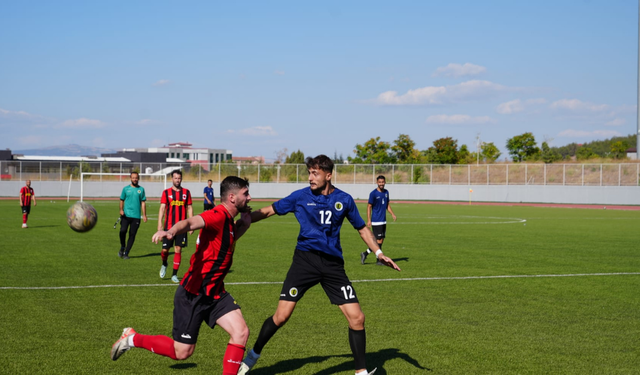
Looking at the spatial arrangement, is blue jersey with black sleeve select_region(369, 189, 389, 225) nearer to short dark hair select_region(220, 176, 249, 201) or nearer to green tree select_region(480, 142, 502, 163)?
short dark hair select_region(220, 176, 249, 201)

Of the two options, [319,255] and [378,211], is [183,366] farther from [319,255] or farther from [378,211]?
[378,211]

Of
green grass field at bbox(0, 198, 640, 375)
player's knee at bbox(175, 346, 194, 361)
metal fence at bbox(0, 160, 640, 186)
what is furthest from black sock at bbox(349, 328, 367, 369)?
metal fence at bbox(0, 160, 640, 186)

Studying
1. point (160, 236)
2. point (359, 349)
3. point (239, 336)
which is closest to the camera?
point (160, 236)

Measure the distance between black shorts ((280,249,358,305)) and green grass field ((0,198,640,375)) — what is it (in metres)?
Answer: 0.91

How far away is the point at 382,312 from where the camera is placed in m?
9.88

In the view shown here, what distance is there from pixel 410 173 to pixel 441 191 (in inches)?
186

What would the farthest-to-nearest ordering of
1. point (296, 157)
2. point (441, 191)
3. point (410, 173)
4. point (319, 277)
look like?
point (296, 157) < point (410, 173) < point (441, 191) < point (319, 277)

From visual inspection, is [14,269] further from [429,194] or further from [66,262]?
[429,194]

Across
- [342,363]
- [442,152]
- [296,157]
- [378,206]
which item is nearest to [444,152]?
[442,152]

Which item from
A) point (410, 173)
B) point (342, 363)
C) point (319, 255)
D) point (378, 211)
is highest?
point (410, 173)

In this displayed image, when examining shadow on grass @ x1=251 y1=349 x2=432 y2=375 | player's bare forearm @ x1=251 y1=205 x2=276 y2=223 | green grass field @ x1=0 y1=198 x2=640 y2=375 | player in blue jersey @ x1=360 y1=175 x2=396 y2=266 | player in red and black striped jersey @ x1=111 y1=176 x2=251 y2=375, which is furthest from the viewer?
player in blue jersey @ x1=360 y1=175 x2=396 y2=266

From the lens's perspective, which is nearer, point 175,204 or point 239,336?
point 239,336

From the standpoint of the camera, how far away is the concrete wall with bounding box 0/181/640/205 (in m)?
56.9

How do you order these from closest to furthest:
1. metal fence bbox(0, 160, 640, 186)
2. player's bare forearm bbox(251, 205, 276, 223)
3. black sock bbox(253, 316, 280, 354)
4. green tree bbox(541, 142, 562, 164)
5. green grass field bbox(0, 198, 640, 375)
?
player's bare forearm bbox(251, 205, 276, 223) → black sock bbox(253, 316, 280, 354) → green grass field bbox(0, 198, 640, 375) → metal fence bbox(0, 160, 640, 186) → green tree bbox(541, 142, 562, 164)
